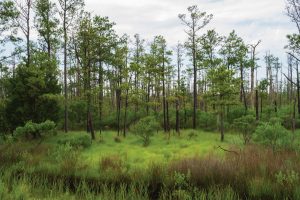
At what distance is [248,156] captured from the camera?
12609mm

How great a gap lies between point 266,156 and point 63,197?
7687mm

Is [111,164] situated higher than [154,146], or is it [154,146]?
[111,164]

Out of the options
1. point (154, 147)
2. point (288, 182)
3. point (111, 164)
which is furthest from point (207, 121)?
point (288, 182)

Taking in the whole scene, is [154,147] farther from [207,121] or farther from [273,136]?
[207,121]

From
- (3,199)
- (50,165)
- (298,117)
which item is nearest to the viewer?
(3,199)

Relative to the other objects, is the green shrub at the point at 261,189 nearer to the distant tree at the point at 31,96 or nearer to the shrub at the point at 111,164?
the shrub at the point at 111,164

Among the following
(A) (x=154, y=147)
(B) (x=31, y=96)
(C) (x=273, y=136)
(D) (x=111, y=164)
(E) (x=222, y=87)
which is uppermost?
(E) (x=222, y=87)

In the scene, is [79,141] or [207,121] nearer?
[79,141]

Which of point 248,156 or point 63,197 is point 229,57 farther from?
point 63,197

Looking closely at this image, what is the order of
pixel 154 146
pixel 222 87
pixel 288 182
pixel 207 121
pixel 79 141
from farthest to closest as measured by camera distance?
1. pixel 207 121
2. pixel 222 87
3. pixel 154 146
4. pixel 79 141
5. pixel 288 182

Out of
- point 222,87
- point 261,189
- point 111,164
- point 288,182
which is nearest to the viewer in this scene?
point 288,182

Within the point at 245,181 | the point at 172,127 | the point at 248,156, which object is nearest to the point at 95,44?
the point at 172,127

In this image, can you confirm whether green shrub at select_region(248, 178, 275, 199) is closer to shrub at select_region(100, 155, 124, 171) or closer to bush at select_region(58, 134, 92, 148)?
shrub at select_region(100, 155, 124, 171)

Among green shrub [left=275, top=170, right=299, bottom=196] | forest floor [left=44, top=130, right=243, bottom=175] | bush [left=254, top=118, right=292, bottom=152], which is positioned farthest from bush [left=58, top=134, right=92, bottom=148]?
green shrub [left=275, top=170, right=299, bottom=196]
